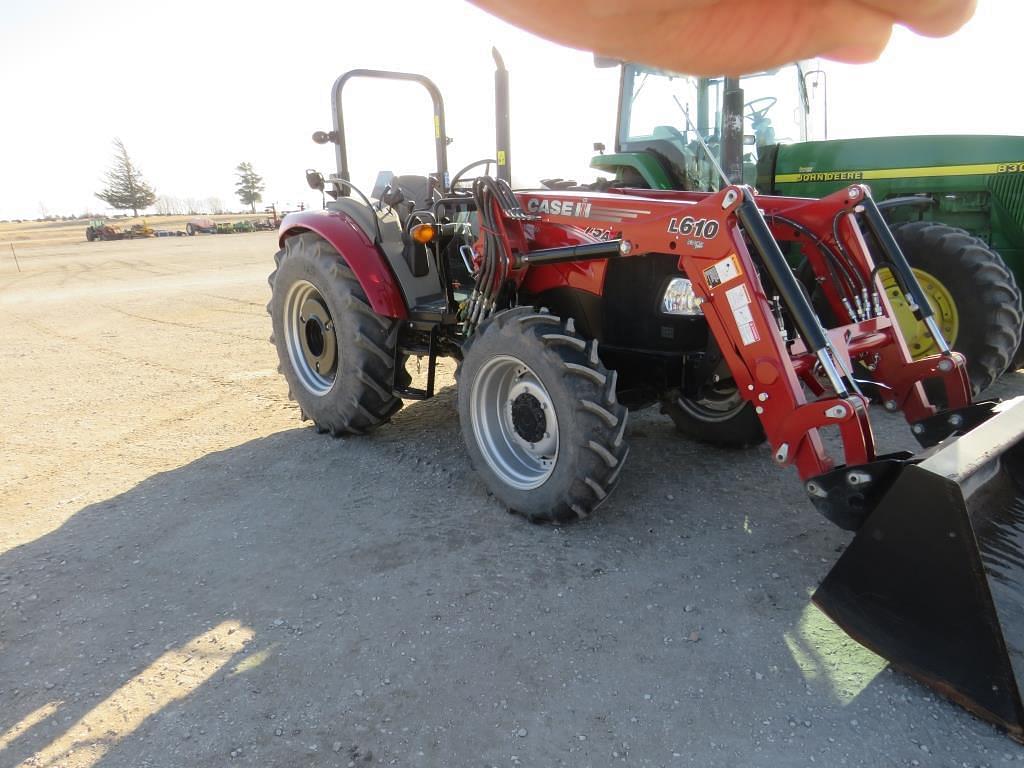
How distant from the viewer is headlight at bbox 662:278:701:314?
3.62 meters

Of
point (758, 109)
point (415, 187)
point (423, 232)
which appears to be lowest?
point (423, 232)

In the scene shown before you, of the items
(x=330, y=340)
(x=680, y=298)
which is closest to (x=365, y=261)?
(x=330, y=340)

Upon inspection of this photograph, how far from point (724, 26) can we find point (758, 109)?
6.47 metres

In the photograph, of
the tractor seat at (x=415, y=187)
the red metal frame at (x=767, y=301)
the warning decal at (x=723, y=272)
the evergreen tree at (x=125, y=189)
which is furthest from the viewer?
the evergreen tree at (x=125, y=189)

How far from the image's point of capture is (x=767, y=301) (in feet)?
9.66

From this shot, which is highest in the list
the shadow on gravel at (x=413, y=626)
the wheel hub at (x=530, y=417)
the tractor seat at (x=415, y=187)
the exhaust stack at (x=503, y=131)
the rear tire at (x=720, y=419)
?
the exhaust stack at (x=503, y=131)

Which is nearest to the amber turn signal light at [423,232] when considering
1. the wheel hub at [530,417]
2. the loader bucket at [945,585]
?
the wheel hub at [530,417]

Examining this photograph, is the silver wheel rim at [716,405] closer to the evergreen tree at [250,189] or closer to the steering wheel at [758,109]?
the steering wheel at [758,109]

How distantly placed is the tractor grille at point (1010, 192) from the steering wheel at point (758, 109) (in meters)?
1.76

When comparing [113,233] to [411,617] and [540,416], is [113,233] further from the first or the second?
[411,617]

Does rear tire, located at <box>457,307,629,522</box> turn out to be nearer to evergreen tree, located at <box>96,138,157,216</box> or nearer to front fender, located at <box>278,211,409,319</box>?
front fender, located at <box>278,211,409,319</box>

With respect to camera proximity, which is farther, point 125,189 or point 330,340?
point 125,189

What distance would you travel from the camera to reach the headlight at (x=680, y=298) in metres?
3.62

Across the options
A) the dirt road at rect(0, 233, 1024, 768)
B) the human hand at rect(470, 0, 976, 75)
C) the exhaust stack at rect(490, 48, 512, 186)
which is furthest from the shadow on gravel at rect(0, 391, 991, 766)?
the human hand at rect(470, 0, 976, 75)
